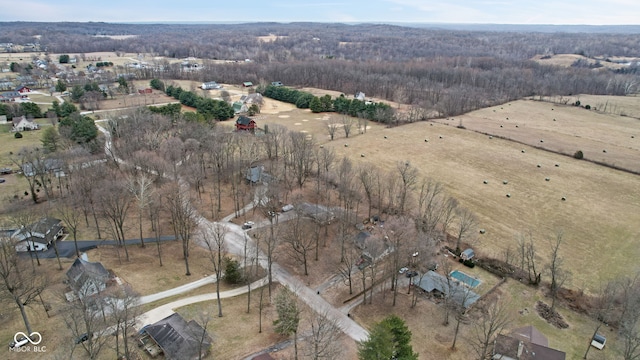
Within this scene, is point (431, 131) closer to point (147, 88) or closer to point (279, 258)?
point (279, 258)

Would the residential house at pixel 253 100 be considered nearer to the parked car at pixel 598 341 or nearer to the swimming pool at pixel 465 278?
the swimming pool at pixel 465 278

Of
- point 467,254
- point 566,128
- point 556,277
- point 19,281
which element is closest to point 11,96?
point 19,281

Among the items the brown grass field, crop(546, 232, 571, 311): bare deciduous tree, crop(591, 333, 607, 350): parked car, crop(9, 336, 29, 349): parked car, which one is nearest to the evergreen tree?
crop(591, 333, 607, 350): parked car

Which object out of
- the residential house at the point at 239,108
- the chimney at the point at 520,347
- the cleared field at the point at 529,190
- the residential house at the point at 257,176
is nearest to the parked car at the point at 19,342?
the residential house at the point at 257,176

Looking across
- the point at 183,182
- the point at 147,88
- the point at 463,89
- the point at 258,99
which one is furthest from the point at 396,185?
the point at 147,88

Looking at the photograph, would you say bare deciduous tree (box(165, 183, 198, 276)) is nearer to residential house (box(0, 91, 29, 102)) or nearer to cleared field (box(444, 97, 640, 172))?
cleared field (box(444, 97, 640, 172))

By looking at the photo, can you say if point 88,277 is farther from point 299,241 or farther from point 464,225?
point 464,225
